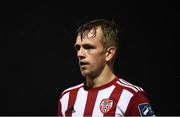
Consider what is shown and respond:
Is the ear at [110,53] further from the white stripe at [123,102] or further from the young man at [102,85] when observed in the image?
the white stripe at [123,102]

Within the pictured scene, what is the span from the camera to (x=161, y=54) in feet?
7.91

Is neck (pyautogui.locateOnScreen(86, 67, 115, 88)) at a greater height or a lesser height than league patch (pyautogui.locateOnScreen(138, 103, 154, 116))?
greater

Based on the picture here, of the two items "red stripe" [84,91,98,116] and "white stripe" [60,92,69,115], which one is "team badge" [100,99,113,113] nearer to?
"red stripe" [84,91,98,116]

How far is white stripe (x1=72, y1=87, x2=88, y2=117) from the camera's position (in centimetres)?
158

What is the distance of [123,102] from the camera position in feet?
4.88

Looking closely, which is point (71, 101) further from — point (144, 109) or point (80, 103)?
point (144, 109)

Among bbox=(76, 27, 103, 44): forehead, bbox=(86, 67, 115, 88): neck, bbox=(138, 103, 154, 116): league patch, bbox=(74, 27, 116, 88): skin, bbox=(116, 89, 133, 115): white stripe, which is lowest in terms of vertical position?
bbox=(138, 103, 154, 116): league patch

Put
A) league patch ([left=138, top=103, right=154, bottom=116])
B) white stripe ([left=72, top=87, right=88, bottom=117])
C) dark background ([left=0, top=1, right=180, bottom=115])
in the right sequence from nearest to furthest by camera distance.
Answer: league patch ([left=138, top=103, right=154, bottom=116]), white stripe ([left=72, top=87, right=88, bottom=117]), dark background ([left=0, top=1, right=180, bottom=115])

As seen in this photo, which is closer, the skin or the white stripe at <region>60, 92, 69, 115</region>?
the skin

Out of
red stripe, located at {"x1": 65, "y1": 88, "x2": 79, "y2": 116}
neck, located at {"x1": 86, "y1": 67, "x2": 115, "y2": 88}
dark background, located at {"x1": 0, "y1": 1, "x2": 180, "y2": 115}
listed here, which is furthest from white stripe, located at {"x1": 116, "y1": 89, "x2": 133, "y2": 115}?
dark background, located at {"x1": 0, "y1": 1, "x2": 180, "y2": 115}

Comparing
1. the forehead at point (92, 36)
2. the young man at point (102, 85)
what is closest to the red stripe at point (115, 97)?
the young man at point (102, 85)

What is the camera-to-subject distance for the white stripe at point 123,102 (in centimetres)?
148

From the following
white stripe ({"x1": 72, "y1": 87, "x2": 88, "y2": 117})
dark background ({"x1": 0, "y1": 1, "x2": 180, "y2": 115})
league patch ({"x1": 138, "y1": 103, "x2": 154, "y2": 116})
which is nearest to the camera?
league patch ({"x1": 138, "y1": 103, "x2": 154, "y2": 116})

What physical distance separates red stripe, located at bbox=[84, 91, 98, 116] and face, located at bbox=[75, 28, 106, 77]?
9 centimetres
